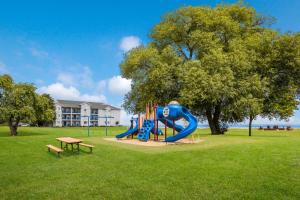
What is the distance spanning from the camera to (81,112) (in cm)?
10231

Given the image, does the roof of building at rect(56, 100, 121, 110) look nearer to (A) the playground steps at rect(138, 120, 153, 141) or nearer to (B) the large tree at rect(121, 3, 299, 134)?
(B) the large tree at rect(121, 3, 299, 134)

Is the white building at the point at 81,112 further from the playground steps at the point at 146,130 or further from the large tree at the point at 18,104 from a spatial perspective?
the playground steps at the point at 146,130

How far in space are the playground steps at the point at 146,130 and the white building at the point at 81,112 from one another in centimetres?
7435

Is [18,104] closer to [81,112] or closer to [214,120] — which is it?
[214,120]

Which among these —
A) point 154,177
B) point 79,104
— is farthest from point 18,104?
point 79,104

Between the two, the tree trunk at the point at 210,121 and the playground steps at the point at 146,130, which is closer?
the playground steps at the point at 146,130

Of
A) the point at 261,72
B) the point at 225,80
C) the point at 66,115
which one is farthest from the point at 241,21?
the point at 66,115

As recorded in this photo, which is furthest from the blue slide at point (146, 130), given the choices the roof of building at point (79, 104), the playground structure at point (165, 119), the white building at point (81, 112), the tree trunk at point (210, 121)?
the roof of building at point (79, 104)

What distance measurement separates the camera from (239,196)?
661 cm

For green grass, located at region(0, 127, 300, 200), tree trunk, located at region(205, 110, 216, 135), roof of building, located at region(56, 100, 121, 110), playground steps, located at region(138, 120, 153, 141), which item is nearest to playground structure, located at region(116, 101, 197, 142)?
playground steps, located at region(138, 120, 153, 141)

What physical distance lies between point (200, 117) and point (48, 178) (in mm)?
27791

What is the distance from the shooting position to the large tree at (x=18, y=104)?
3153 centimetres

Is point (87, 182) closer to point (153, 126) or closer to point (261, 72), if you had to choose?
point (153, 126)

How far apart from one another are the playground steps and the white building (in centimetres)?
7435
